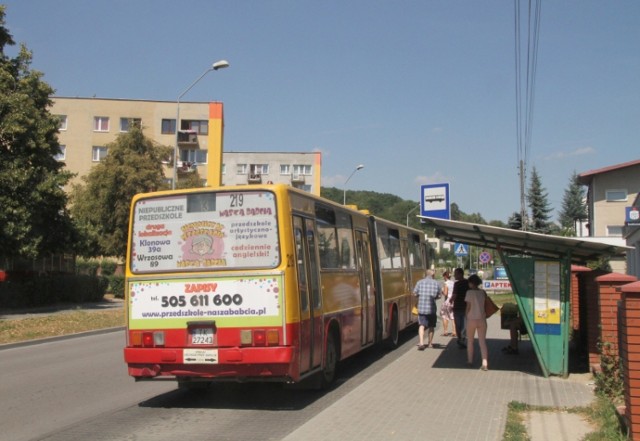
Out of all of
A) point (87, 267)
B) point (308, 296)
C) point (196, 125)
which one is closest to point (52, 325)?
point (308, 296)

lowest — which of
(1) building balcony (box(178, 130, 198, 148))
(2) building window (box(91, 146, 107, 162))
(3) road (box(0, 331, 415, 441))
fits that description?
(3) road (box(0, 331, 415, 441))

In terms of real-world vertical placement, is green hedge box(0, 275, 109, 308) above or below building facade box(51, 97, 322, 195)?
below

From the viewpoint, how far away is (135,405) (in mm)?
9141

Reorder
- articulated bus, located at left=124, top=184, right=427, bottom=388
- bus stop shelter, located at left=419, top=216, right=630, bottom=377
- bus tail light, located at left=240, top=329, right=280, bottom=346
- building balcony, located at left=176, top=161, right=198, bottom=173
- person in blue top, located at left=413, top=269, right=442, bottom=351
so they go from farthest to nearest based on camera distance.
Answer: building balcony, located at left=176, top=161, right=198, bottom=173 < person in blue top, located at left=413, top=269, right=442, bottom=351 < bus stop shelter, located at left=419, top=216, right=630, bottom=377 < articulated bus, located at left=124, top=184, right=427, bottom=388 < bus tail light, located at left=240, top=329, right=280, bottom=346

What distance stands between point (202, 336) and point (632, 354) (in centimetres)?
505

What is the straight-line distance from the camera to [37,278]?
29.4 metres

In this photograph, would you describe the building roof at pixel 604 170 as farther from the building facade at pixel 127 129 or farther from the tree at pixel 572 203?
the tree at pixel 572 203

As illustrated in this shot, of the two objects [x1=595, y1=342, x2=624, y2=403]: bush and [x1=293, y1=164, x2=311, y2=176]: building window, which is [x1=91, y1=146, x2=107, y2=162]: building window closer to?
[x1=293, y1=164, x2=311, y2=176]: building window

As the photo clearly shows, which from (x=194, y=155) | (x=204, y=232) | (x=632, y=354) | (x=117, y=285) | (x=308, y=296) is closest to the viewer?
(x=632, y=354)

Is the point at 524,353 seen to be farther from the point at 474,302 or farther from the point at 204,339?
the point at 204,339

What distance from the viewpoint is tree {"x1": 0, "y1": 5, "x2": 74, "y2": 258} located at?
25.3 meters

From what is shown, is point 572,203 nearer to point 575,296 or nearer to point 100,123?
point 100,123

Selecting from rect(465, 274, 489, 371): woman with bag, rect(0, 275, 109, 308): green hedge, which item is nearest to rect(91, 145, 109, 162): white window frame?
rect(0, 275, 109, 308): green hedge

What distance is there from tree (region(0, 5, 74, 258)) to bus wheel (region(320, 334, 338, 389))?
61.3 feet
